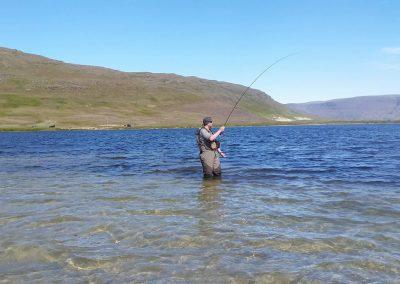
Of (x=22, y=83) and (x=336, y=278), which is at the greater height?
(x=22, y=83)

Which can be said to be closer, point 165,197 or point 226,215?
point 226,215

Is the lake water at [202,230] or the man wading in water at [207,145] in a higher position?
the man wading in water at [207,145]

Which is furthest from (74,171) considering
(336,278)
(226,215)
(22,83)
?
(22,83)

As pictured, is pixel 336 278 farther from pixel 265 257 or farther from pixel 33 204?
pixel 33 204

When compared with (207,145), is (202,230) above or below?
below

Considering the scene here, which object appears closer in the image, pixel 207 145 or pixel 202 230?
pixel 202 230

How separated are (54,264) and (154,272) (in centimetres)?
184

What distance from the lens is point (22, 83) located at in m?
194

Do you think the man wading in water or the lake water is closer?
the lake water

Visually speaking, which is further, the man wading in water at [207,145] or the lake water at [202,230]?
the man wading in water at [207,145]

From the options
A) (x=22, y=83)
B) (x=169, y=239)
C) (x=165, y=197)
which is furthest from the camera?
(x=22, y=83)

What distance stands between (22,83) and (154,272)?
20453cm

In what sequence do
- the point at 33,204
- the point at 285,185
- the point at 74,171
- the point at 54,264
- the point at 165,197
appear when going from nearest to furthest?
the point at 54,264, the point at 33,204, the point at 165,197, the point at 285,185, the point at 74,171

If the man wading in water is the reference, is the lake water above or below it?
below
